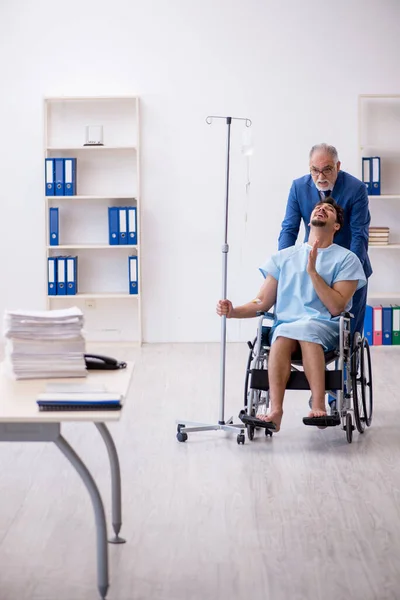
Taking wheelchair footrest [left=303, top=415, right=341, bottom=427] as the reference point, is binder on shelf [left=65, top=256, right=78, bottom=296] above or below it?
above

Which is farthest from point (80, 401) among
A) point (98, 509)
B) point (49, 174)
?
point (49, 174)

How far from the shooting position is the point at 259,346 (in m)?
3.90

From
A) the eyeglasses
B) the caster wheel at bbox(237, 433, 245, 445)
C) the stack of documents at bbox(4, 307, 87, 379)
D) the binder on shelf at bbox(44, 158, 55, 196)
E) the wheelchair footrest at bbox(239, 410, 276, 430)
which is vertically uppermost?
the binder on shelf at bbox(44, 158, 55, 196)

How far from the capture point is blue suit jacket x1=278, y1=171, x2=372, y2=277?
431cm

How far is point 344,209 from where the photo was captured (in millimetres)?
4355

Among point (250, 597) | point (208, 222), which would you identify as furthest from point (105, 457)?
point (208, 222)

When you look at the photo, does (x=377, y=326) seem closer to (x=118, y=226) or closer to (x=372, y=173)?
(x=372, y=173)

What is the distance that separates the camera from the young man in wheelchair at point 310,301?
12.4 feet

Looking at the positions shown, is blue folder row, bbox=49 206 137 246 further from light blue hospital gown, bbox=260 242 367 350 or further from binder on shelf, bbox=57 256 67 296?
light blue hospital gown, bbox=260 242 367 350

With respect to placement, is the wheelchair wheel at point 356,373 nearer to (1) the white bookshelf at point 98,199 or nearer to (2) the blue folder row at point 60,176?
(1) the white bookshelf at point 98,199

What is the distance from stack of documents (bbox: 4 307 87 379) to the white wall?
4.28m

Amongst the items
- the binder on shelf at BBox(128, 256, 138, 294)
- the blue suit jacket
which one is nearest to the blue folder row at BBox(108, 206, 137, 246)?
the binder on shelf at BBox(128, 256, 138, 294)

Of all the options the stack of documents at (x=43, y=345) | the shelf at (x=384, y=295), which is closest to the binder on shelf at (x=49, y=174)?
the shelf at (x=384, y=295)

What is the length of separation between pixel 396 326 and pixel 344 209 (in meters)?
2.39
